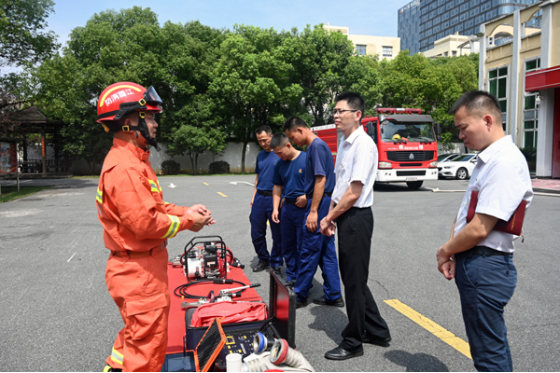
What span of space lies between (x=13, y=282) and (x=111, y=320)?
2.25 meters

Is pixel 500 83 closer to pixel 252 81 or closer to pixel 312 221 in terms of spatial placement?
pixel 252 81

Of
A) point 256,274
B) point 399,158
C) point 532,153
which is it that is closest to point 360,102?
point 256,274

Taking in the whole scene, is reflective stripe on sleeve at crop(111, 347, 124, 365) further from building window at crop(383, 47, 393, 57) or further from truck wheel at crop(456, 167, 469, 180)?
building window at crop(383, 47, 393, 57)

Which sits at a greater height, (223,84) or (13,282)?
(223,84)

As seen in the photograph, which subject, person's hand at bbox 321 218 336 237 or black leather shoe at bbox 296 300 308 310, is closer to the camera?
person's hand at bbox 321 218 336 237

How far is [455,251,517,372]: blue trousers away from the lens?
7.45 ft

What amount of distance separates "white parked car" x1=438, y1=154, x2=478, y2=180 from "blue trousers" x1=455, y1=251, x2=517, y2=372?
878 inches

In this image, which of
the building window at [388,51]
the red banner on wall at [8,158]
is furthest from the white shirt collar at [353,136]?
the building window at [388,51]

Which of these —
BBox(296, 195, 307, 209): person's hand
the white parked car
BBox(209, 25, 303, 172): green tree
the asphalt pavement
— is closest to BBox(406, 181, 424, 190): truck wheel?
the white parked car

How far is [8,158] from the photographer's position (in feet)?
58.9

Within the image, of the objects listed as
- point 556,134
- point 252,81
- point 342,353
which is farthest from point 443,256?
point 252,81

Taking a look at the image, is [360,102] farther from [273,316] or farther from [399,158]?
[399,158]

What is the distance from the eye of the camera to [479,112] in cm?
238

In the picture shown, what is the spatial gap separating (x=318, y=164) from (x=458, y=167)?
20.7 metres
